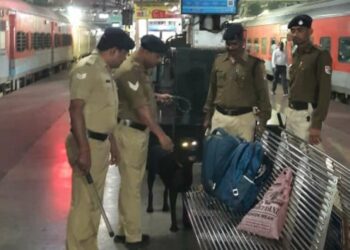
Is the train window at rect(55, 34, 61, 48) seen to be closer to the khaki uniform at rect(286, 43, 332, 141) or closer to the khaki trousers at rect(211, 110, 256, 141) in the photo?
the khaki trousers at rect(211, 110, 256, 141)

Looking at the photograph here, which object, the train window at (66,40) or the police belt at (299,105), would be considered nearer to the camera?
the police belt at (299,105)

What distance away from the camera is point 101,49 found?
446 cm

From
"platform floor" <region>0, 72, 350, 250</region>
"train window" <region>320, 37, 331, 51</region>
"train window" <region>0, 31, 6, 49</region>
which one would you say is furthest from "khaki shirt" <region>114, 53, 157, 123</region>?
"train window" <region>320, 37, 331, 51</region>

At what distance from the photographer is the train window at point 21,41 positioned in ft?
61.6

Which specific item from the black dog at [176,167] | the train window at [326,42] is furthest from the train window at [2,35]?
the black dog at [176,167]

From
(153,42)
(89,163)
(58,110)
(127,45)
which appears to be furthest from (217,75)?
(58,110)

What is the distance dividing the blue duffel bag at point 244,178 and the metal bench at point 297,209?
0.11m

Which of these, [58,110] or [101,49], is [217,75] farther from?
[58,110]

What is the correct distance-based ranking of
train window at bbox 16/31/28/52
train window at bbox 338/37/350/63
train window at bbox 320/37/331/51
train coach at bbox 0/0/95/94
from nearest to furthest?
train window at bbox 338/37/350/63 → train coach at bbox 0/0/95/94 → train window at bbox 320/37/331/51 → train window at bbox 16/31/28/52

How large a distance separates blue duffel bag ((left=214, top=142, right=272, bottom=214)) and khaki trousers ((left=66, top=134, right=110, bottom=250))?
3.07 ft

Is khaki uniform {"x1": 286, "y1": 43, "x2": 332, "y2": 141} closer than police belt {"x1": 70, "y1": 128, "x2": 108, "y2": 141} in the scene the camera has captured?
No

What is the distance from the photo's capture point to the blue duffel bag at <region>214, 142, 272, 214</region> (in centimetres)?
447

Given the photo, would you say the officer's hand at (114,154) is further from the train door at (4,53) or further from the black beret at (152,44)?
the train door at (4,53)

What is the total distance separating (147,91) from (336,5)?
13.1 meters
